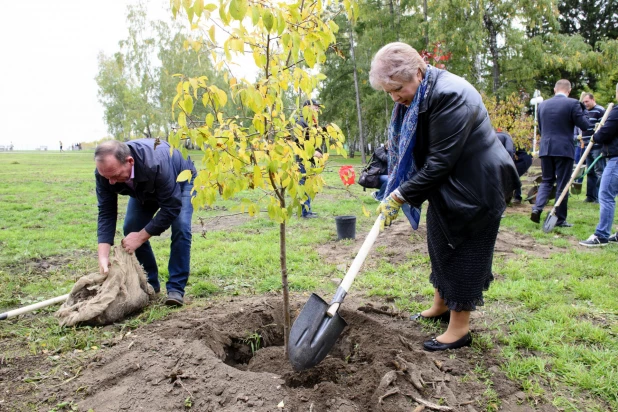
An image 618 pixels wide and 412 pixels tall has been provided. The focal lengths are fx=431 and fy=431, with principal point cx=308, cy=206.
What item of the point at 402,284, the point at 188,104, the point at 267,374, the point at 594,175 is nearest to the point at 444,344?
the point at 267,374

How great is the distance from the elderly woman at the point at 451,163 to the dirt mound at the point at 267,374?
516 millimetres

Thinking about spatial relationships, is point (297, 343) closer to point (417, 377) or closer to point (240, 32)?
point (417, 377)

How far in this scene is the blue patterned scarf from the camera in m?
2.54

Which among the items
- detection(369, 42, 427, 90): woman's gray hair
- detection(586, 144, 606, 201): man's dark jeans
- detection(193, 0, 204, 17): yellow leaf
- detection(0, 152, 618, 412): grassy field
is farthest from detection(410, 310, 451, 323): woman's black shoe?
detection(586, 144, 606, 201): man's dark jeans

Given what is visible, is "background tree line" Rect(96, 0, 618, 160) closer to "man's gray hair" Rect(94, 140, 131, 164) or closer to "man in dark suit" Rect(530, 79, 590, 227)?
"man's gray hair" Rect(94, 140, 131, 164)

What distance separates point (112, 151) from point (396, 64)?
2112mm

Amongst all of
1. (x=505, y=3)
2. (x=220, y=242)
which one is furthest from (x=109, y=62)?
(x=220, y=242)

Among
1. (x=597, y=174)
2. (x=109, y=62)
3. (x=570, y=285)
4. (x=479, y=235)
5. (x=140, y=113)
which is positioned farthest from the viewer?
(x=109, y=62)

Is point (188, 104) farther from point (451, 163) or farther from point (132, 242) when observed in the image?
point (132, 242)

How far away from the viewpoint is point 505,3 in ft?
50.0

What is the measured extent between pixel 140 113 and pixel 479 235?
109 feet

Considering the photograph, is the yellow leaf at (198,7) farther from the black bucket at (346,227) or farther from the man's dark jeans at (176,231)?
the black bucket at (346,227)

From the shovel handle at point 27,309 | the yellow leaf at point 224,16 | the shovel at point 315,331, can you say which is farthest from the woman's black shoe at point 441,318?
the shovel handle at point 27,309

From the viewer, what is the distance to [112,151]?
3178mm
